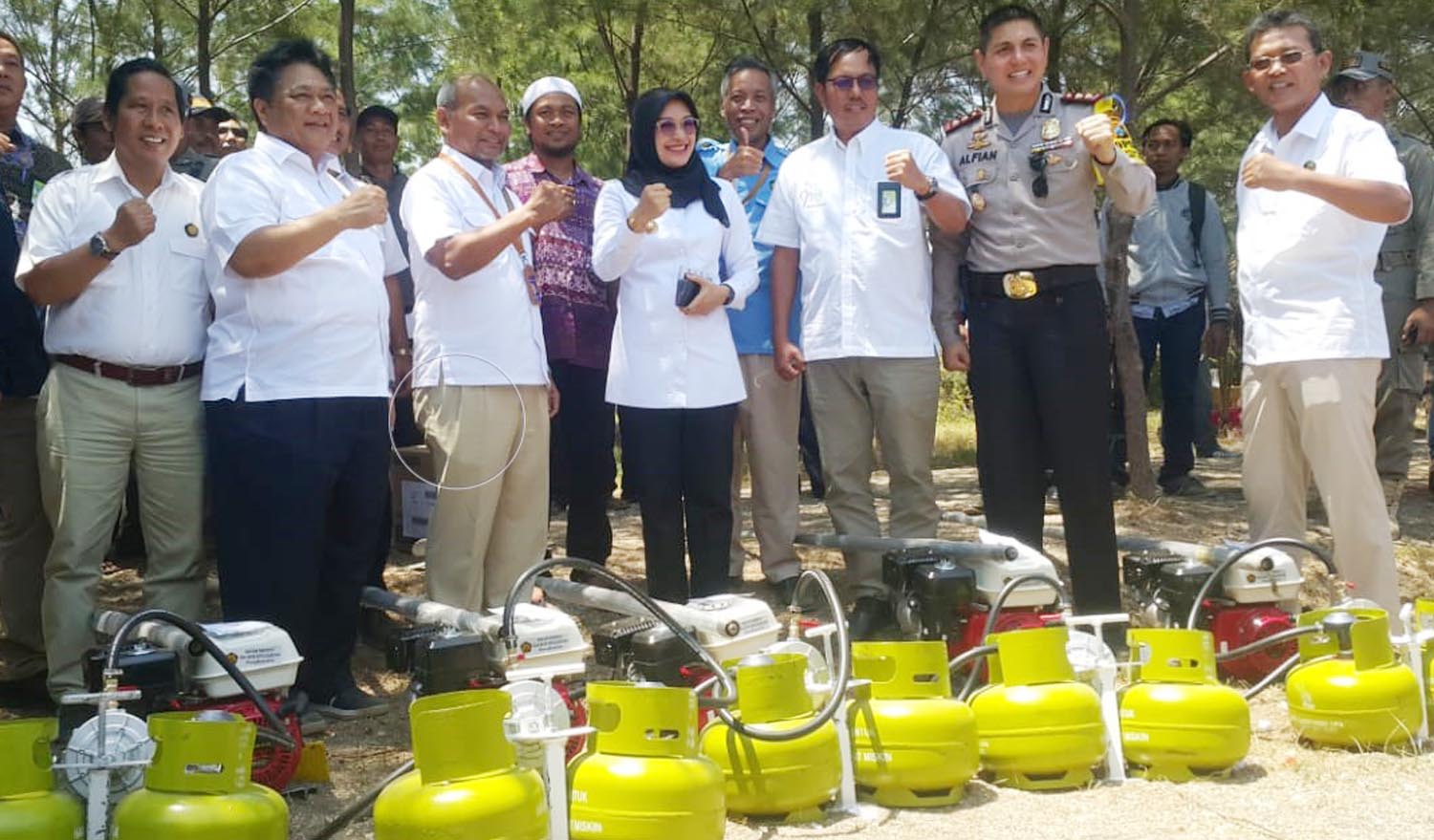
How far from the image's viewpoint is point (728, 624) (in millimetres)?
3260

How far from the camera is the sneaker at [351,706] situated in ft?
12.5

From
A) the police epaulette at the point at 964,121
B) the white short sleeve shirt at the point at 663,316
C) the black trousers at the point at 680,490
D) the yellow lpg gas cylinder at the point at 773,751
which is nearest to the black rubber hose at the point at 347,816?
the yellow lpg gas cylinder at the point at 773,751

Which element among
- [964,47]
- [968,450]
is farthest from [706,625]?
[968,450]

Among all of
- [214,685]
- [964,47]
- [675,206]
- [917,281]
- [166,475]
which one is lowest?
[214,685]

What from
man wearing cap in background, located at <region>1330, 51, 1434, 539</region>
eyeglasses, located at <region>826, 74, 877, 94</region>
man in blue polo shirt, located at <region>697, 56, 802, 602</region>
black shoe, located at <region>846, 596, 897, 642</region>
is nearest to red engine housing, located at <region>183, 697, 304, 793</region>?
black shoe, located at <region>846, 596, 897, 642</region>

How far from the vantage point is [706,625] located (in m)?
3.24

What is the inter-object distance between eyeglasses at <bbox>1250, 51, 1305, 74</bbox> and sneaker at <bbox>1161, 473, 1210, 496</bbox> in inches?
129

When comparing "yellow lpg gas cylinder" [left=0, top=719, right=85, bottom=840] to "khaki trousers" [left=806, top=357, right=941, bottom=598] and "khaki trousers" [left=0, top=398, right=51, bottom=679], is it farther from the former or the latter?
"khaki trousers" [left=806, top=357, right=941, bottom=598]

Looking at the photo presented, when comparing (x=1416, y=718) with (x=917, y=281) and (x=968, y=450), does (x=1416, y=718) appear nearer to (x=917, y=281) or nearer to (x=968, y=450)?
(x=917, y=281)

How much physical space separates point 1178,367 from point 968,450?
9.98ft

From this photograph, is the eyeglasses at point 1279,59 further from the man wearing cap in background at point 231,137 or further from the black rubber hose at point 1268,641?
the man wearing cap in background at point 231,137

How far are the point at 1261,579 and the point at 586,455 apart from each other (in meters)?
2.35

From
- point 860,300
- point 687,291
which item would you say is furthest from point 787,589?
point 687,291

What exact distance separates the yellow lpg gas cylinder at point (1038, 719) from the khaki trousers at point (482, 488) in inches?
64.7
